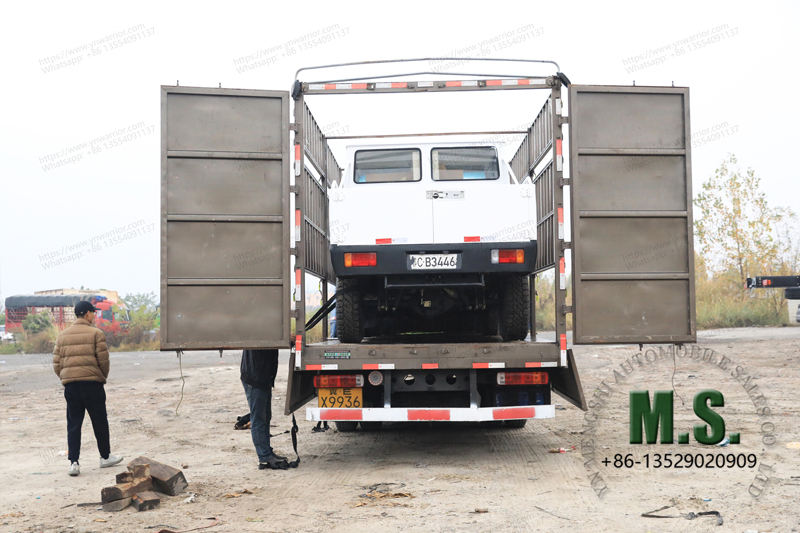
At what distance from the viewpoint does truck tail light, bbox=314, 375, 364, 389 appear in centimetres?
621

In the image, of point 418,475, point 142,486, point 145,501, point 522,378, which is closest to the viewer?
point 145,501

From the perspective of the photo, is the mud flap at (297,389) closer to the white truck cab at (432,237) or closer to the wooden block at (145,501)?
the white truck cab at (432,237)

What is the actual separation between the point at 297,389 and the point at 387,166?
2532 millimetres

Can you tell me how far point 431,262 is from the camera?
6.27m

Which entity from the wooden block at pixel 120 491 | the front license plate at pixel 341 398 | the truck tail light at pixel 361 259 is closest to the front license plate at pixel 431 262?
the truck tail light at pixel 361 259

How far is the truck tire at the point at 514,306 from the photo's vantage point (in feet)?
22.8

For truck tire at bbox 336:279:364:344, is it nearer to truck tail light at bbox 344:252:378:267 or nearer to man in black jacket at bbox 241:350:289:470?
truck tail light at bbox 344:252:378:267

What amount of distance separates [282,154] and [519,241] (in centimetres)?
236

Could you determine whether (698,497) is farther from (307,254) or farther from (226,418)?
(226,418)

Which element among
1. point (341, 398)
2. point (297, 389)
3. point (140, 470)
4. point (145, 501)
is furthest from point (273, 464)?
point (145, 501)

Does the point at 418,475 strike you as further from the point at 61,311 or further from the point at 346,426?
the point at 61,311

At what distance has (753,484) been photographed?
16.3ft

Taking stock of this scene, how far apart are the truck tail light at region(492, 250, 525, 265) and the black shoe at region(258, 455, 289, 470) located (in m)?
2.71

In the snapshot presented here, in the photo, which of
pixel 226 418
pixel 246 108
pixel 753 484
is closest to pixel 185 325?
pixel 246 108
